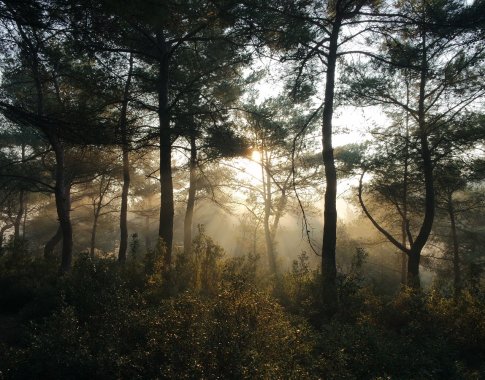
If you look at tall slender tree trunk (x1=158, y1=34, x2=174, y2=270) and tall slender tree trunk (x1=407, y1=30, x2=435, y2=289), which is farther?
tall slender tree trunk (x1=407, y1=30, x2=435, y2=289)

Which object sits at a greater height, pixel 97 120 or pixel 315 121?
pixel 315 121

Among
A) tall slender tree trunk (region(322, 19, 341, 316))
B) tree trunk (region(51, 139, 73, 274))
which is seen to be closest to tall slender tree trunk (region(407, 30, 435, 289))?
tall slender tree trunk (region(322, 19, 341, 316))

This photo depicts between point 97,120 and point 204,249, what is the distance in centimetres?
532

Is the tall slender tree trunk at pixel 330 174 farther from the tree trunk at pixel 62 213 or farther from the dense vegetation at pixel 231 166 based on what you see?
the tree trunk at pixel 62 213

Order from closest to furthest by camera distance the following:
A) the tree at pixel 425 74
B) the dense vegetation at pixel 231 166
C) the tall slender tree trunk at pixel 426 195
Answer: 1. the dense vegetation at pixel 231 166
2. the tree at pixel 425 74
3. the tall slender tree trunk at pixel 426 195

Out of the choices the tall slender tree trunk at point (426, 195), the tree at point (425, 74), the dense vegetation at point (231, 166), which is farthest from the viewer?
the tall slender tree trunk at point (426, 195)

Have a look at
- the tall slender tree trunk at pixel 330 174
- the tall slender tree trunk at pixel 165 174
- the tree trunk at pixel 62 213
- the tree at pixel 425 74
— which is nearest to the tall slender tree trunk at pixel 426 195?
the tree at pixel 425 74

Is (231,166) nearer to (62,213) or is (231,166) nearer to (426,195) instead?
(62,213)

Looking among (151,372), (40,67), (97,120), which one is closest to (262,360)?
(151,372)

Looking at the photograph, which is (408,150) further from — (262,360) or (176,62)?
(262,360)

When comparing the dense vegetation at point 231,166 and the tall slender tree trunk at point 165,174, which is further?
the tall slender tree trunk at point 165,174

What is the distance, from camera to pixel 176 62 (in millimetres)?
Answer: 11812

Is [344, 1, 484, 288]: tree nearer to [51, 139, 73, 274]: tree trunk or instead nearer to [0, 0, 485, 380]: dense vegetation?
[0, 0, 485, 380]: dense vegetation

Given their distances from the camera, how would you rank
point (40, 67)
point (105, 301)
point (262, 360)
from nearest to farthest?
point (262, 360), point (105, 301), point (40, 67)
